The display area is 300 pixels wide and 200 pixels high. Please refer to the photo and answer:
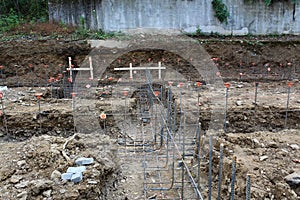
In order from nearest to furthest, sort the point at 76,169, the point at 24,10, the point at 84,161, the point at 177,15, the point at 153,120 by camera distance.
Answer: the point at 76,169, the point at 84,161, the point at 153,120, the point at 177,15, the point at 24,10

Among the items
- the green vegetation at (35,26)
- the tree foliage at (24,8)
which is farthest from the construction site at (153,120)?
the tree foliage at (24,8)

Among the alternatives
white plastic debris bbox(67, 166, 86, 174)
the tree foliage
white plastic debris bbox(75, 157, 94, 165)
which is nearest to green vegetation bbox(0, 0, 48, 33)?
the tree foliage

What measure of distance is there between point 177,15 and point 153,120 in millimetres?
9846

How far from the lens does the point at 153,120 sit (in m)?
9.59

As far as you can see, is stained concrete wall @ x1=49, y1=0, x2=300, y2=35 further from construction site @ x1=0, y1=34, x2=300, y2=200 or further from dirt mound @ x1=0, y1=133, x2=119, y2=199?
dirt mound @ x1=0, y1=133, x2=119, y2=199

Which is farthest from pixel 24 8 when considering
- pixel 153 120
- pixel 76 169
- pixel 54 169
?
pixel 76 169

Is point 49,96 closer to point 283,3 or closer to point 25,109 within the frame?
point 25,109

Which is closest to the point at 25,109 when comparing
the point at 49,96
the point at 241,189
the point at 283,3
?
the point at 49,96

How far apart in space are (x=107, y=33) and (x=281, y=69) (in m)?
9.66

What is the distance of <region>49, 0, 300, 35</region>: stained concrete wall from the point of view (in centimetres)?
1697

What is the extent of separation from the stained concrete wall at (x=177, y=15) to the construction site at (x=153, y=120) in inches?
45.6

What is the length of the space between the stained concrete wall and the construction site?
1.16m

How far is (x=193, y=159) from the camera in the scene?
6828 millimetres

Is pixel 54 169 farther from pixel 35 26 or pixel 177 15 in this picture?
pixel 177 15
